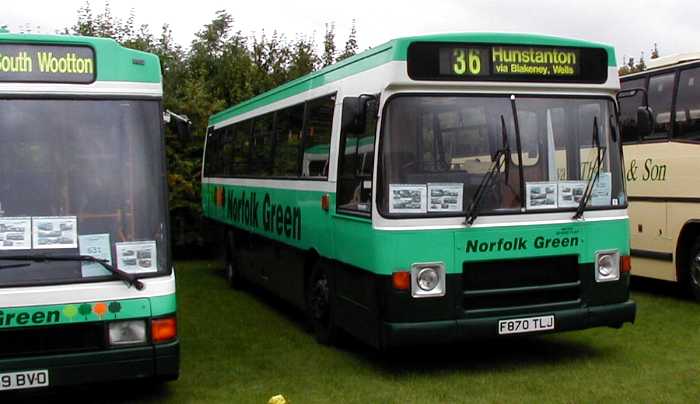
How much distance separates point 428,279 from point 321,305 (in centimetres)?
207

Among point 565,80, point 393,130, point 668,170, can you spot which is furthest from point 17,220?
point 668,170

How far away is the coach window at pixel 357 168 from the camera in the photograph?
8078 mm

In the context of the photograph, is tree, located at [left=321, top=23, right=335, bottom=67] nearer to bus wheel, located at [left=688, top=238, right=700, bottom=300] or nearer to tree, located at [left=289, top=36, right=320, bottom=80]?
tree, located at [left=289, top=36, right=320, bottom=80]

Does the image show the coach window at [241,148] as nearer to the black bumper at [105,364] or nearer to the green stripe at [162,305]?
the green stripe at [162,305]

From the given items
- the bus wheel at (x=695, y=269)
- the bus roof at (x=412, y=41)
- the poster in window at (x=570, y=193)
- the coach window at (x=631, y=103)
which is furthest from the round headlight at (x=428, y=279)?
the coach window at (x=631, y=103)

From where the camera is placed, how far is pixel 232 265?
1483cm

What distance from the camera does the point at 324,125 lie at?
31.8ft

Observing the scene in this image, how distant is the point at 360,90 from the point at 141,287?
2998 mm

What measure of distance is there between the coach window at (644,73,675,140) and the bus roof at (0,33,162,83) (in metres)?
7.68

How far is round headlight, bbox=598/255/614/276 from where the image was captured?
8.45m

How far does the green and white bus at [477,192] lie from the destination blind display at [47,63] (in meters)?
2.28

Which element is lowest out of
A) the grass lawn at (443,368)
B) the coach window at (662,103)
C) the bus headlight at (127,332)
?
the grass lawn at (443,368)

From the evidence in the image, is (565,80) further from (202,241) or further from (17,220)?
(202,241)

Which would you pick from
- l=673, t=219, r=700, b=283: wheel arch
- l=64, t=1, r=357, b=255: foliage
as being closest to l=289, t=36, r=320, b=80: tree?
l=64, t=1, r=357, b=255: foliage
